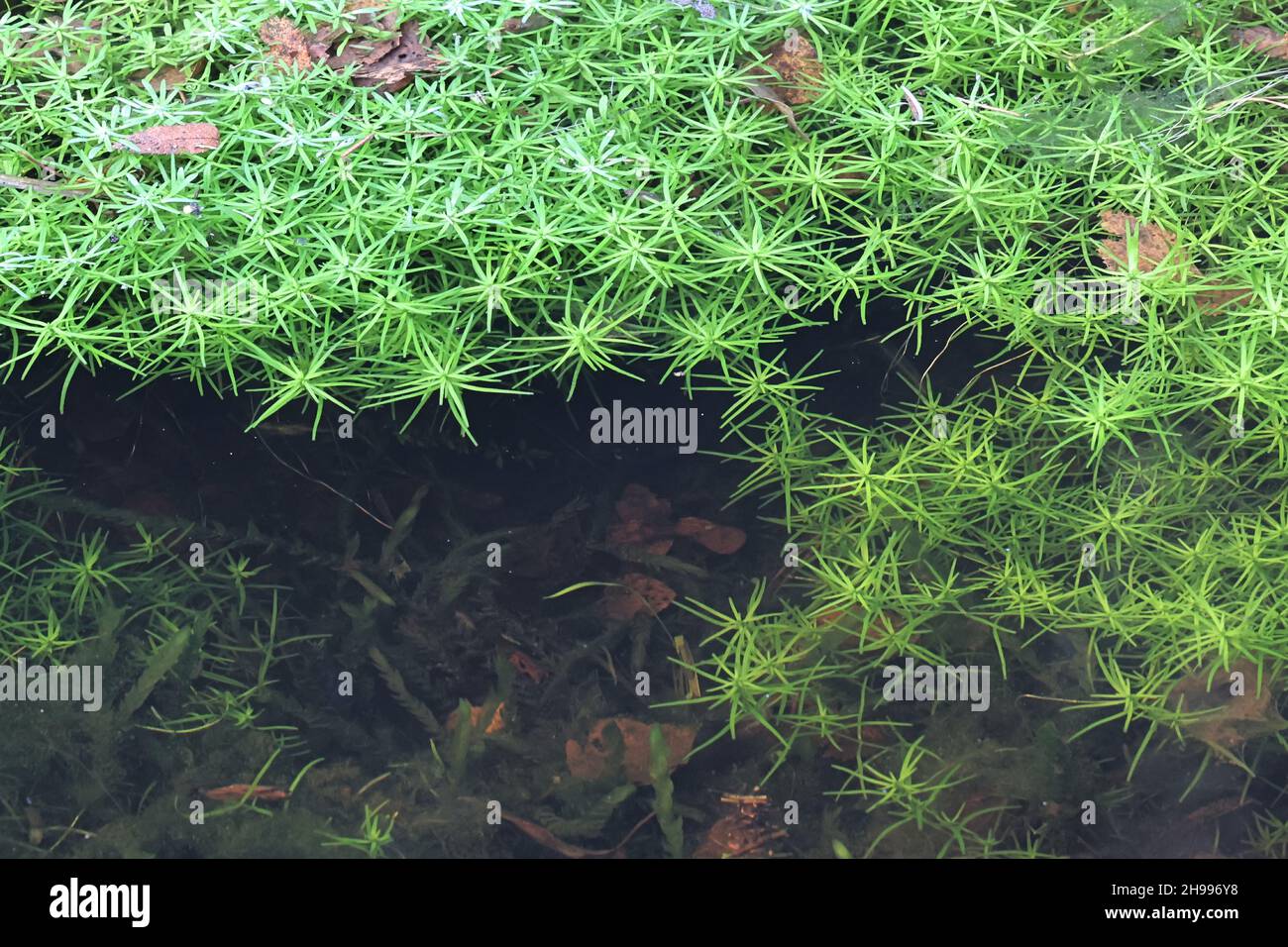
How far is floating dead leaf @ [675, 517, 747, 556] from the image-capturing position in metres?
1.00

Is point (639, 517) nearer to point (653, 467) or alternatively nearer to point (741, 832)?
point (653, 467)

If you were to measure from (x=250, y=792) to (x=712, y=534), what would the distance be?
0.52m

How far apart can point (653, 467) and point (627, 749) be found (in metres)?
0.28

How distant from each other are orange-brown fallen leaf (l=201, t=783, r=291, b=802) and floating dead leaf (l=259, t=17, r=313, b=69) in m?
0.71

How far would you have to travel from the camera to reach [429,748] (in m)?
1.02

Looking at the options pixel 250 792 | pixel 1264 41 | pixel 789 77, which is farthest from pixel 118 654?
pixel 1264 41

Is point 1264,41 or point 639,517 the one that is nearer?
point 639,517

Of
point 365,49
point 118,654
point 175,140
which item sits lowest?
point 118,654

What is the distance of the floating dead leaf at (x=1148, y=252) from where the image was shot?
3.34 feet

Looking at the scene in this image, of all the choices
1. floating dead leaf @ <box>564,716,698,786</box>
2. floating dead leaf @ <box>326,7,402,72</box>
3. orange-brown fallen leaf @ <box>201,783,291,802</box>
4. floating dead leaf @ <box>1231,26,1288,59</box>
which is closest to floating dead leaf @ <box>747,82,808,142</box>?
floating dead leaf @ <box>326,7,402,72</box>

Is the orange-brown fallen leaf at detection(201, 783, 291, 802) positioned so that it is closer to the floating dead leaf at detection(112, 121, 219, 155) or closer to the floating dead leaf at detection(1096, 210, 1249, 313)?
the floating dead leaf at detection(112, 121, 219, 155)

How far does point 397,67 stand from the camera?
106cm

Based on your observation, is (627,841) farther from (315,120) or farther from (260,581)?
(315,120)

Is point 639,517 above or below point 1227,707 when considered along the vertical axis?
above
